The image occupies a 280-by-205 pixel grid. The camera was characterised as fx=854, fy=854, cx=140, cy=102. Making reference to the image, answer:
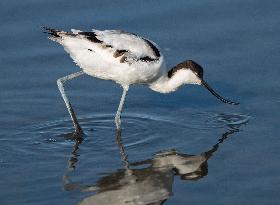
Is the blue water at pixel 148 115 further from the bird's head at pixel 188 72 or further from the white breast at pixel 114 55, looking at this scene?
the white breast at pixel 114 55

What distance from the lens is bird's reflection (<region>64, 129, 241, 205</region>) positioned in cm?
792

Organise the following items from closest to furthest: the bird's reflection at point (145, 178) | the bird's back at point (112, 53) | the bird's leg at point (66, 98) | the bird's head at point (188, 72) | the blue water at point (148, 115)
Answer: the bird's reflection at point (145, 178) → the blue water at point (148, 115) → the bird's back at point (112, 53) → the bird's leg at point (66, 98) → the bird's head at point (188, 72)

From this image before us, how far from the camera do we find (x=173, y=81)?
33.0 feet

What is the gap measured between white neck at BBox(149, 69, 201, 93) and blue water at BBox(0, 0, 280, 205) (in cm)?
27

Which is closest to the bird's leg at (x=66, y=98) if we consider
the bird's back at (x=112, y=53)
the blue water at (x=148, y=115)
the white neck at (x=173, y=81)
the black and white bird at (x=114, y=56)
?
the black and white bird at (x=114, y=56)

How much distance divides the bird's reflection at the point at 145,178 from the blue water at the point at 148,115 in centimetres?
1

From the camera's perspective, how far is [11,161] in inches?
344

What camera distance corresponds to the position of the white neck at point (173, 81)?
395 inches

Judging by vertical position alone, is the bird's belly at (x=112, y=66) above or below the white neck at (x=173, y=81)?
above

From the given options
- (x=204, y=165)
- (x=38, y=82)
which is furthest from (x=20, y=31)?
(x=204, y=165)

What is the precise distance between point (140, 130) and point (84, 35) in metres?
1.25

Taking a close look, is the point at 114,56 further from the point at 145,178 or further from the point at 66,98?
the point at 145,178

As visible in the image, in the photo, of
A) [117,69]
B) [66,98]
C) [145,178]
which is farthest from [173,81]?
[145,178]

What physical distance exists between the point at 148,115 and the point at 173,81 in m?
0.50
